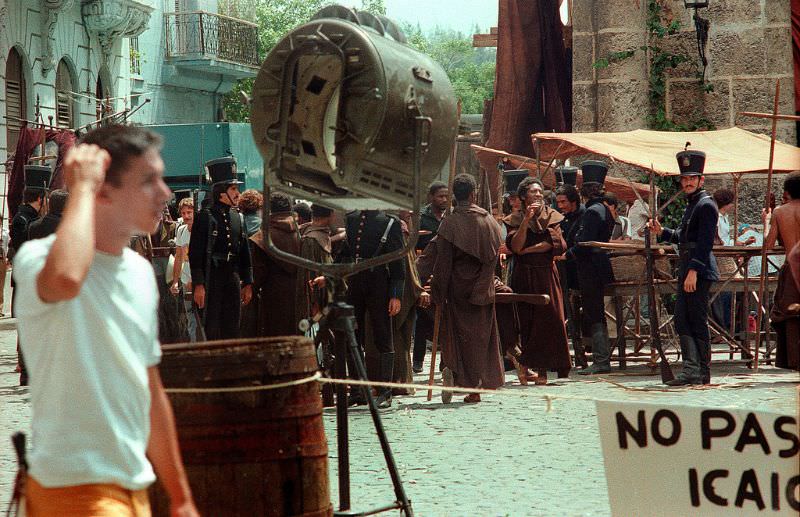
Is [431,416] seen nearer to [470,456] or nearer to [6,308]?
[470,456]

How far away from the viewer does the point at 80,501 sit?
3180mm

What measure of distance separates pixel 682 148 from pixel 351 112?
34.6 feet

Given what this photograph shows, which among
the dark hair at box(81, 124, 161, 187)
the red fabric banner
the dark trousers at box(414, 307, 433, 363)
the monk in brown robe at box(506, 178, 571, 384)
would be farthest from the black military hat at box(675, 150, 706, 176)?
the dark hair at box(81, 124, 161, 187)

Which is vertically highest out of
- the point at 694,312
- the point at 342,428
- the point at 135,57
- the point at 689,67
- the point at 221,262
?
the point at 135,57

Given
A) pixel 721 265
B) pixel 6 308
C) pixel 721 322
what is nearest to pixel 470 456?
pixel 721 265

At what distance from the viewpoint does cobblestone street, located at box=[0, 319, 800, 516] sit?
6969 mm

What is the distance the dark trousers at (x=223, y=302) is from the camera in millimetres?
12227

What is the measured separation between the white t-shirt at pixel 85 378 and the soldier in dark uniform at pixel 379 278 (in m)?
8.09

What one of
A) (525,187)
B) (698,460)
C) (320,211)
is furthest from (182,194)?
(698,460)

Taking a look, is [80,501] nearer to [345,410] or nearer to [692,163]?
[345,410]

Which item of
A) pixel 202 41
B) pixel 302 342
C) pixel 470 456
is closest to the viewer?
pixel 302 342

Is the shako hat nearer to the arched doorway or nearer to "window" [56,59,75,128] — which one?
the arched doorway

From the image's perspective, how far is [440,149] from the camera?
19.6ft

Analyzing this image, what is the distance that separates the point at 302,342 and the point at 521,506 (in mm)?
2393
